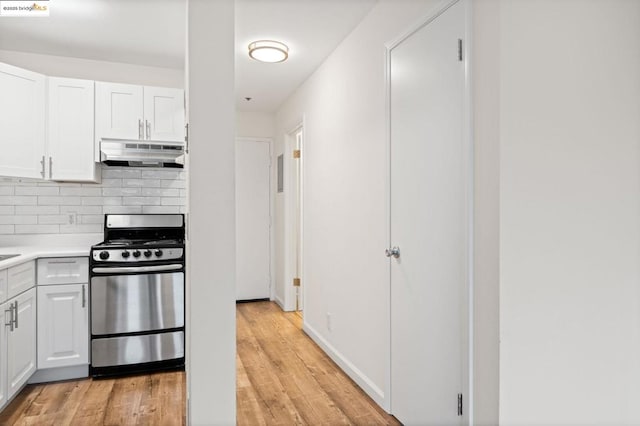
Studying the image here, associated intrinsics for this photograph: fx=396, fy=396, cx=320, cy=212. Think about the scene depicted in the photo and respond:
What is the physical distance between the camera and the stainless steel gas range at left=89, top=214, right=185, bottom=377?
2.89 meters

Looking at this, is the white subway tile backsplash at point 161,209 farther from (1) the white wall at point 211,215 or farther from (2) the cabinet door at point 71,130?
(1) the white wall at point 211,215

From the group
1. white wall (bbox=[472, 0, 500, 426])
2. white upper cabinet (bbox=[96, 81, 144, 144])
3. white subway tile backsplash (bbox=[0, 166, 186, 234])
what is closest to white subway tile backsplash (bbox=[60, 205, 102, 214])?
white subway tile backsplash (bbox=[0, 166, 186, 234])

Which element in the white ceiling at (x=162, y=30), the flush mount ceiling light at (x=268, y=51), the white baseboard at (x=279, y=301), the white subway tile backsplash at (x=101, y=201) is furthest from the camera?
the white baseboard at (x=279, y=301)

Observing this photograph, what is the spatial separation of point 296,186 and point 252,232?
940 mm

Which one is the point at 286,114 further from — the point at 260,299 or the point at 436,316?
the point at 436,316

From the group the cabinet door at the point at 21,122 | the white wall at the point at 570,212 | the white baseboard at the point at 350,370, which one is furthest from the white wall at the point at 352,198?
the cabinet door at the point at 21,122

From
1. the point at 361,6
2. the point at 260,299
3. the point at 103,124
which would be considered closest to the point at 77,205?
the point at 103,124

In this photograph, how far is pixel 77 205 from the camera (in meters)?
3.45

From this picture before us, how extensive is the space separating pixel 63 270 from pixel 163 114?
145 centimetres

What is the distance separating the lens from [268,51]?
3.10 meters

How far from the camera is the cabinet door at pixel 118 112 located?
3229 mm

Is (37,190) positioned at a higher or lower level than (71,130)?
lower

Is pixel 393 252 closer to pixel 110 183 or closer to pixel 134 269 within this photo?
pixel 134 269

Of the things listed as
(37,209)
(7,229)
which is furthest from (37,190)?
(7,229)
